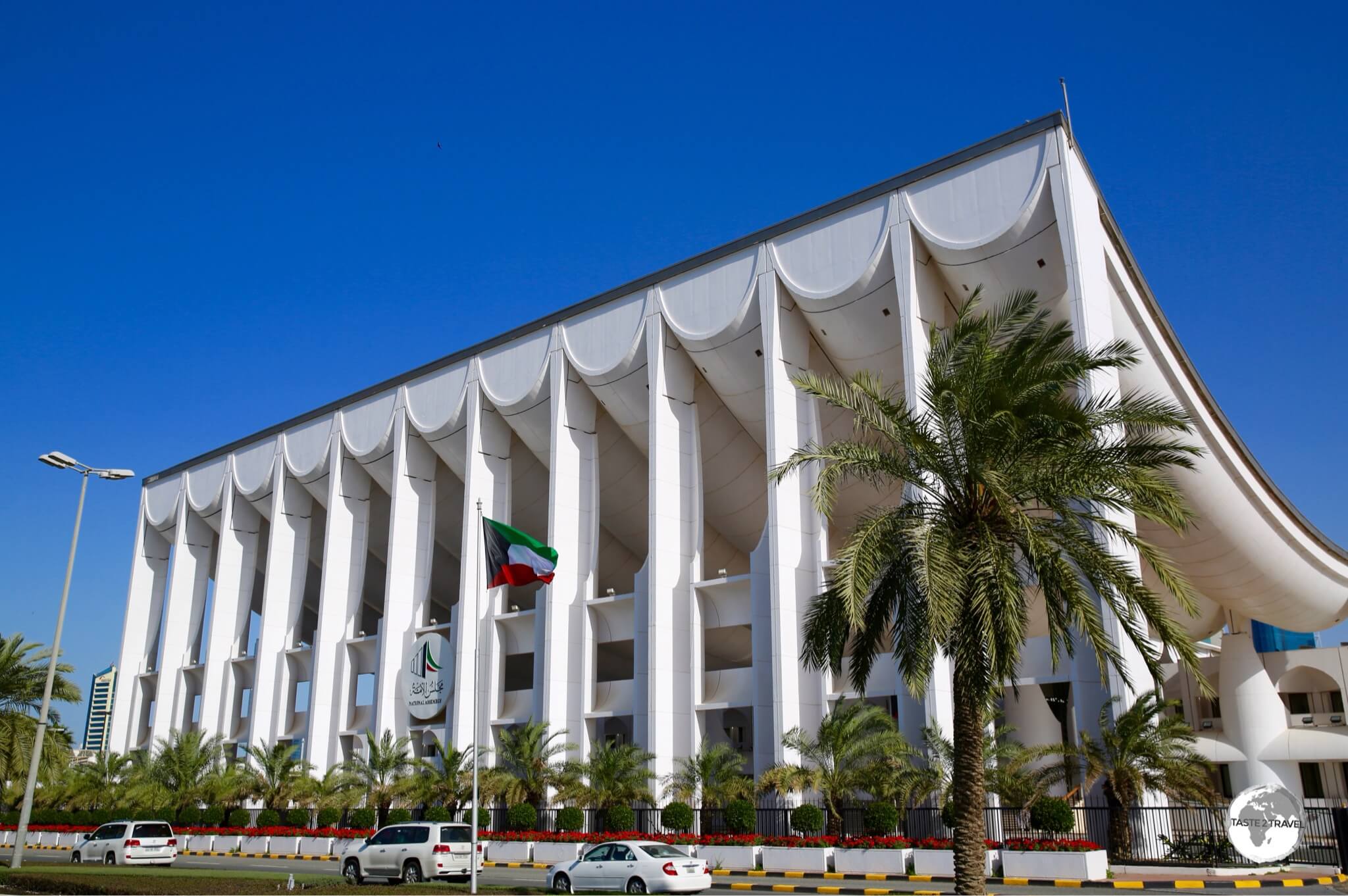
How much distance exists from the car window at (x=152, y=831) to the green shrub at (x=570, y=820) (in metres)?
11.8

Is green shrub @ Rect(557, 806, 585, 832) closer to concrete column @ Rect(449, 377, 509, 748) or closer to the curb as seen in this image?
concrete column @ Rect(449, 377, 509, 748)

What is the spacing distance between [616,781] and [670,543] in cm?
787

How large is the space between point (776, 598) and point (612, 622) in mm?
9012

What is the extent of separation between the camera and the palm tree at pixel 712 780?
3058cm

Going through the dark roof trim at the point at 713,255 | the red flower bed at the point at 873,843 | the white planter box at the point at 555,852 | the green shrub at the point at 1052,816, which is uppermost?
the dark roof trim at the point at 713,255

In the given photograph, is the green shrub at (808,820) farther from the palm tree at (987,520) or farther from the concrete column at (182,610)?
the concrete column at (182,610)

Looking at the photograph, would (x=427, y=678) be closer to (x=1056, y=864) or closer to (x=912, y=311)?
(x=912, y=311)

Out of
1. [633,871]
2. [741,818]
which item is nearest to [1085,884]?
[633,871]

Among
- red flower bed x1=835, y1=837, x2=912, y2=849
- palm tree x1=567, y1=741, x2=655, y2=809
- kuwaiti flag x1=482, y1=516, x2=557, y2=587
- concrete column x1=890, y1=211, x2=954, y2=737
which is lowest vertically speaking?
red flower bed x1=835, y1=837, x2=912, y2=849

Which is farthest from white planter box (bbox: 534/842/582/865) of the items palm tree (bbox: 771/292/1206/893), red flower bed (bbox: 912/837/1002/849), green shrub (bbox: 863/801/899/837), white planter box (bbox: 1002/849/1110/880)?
palm tree (bbox: 771/292/1206/893)

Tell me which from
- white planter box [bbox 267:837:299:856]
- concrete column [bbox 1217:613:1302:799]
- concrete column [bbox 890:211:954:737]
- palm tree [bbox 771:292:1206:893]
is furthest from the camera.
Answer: concrete column [bbox 1217:613:1302:799]

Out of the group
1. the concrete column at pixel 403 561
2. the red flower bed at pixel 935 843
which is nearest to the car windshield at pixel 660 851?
the red flower bed at pixel 935 843

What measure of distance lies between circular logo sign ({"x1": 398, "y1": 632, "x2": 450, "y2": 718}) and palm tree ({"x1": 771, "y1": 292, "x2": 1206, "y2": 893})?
26108 millimetres

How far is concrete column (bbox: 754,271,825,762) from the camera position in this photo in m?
31.5
